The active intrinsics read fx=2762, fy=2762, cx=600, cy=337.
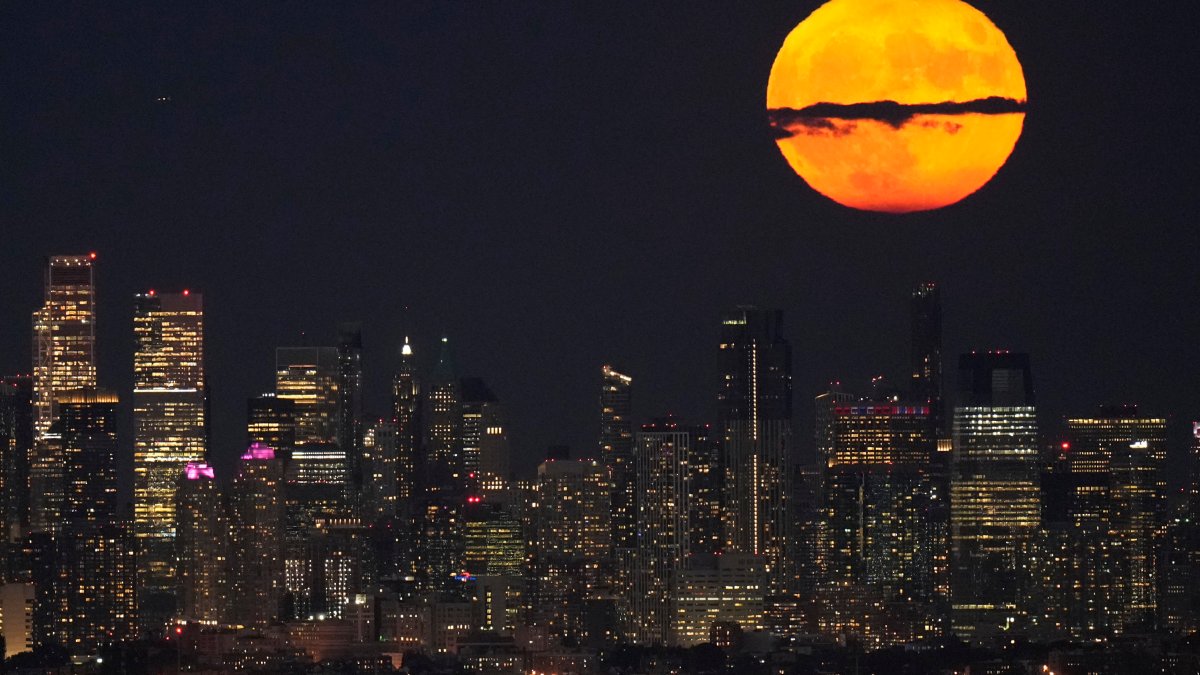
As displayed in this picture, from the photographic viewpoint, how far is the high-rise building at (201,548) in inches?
1956

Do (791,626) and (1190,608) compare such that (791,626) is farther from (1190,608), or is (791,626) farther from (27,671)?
(27,671)

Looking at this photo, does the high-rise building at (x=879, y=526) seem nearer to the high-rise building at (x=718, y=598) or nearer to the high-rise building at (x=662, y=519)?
the high-rise building at (x=718, y=598)

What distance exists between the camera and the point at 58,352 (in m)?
55.4

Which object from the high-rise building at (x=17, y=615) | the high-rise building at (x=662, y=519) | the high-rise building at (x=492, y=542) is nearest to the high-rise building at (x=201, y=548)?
the high-rise building at (x=17, y=615)

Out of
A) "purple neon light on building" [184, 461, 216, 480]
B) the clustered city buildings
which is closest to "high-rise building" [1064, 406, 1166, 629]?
the clustered city buildings

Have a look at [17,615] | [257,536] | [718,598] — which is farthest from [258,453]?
[17,615]

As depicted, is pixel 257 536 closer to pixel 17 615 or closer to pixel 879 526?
pixel 17 615

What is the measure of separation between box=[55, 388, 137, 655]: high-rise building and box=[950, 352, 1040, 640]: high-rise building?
14218 mm

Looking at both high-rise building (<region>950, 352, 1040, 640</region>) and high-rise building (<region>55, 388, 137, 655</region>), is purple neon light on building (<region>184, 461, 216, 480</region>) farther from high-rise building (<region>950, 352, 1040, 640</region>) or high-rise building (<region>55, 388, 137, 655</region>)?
high-rise building (<region>950, 352, 1040, 640</region>)

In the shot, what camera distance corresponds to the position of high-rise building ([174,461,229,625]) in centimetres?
4969

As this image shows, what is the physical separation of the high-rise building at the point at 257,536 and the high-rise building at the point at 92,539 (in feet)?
6.88

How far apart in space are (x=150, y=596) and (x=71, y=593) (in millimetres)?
3956

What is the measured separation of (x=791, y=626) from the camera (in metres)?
47.2

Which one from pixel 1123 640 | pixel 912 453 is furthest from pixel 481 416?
pixel 1123 640
